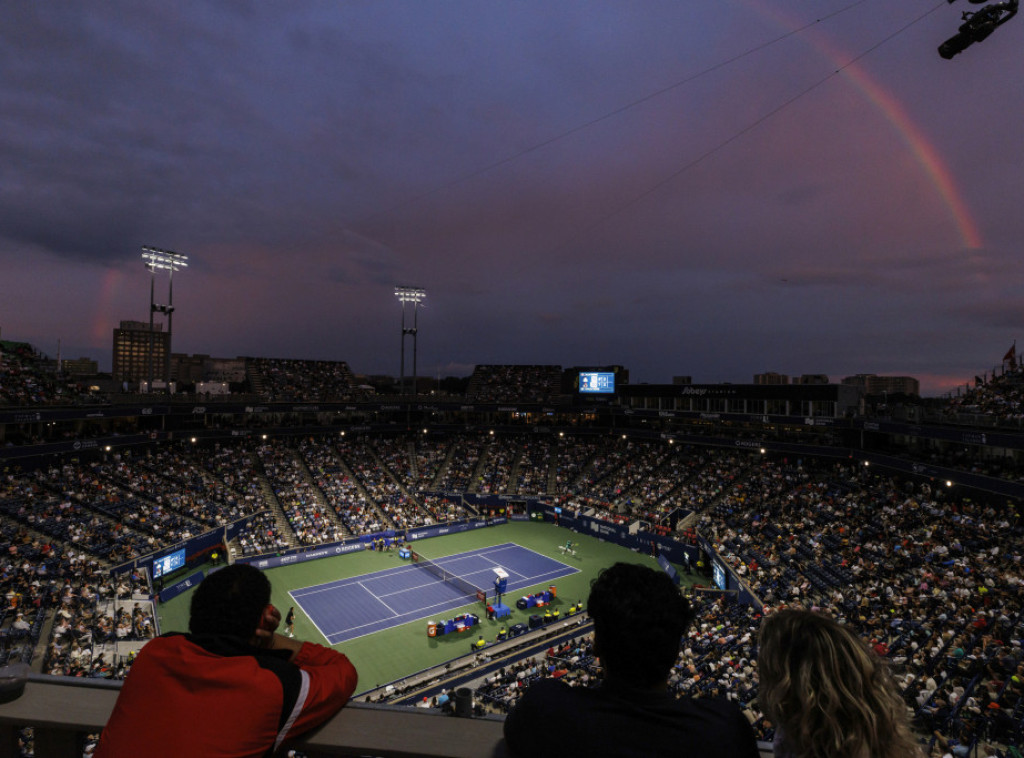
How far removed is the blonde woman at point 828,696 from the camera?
180 centimetres

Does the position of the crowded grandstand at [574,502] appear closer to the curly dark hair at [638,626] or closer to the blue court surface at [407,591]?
the curly dark hair at [638,626]

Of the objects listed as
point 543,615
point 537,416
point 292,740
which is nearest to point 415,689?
point 543,615

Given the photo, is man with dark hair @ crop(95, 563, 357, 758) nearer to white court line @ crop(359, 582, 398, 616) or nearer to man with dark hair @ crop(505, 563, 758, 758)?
man with dark hair @ crop(505, 563, 758, 758)

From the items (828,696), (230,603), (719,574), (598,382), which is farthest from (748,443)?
(230,603)

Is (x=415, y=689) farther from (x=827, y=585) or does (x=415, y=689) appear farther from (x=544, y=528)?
(x=544, y=528)

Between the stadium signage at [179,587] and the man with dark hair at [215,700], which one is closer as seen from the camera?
the man with dark hair at [215,700]

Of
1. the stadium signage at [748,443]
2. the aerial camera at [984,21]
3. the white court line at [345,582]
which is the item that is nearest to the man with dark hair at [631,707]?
the aerial camera at [984,21]

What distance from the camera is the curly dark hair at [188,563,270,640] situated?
7.95 ft

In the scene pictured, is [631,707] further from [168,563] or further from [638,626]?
[168,563]

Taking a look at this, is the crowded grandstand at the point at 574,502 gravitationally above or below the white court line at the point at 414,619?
above

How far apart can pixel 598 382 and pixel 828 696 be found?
2153 inches

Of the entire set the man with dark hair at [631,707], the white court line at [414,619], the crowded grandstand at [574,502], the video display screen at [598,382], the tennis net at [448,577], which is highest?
the video display screen at [598,382]

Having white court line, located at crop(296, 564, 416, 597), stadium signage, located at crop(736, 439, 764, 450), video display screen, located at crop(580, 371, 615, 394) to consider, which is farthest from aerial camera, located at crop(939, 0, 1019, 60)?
video display screen, located at crop(580, 371, 615, 394)

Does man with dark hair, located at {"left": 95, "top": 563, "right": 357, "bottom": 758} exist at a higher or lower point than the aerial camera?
lower
